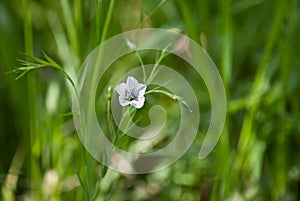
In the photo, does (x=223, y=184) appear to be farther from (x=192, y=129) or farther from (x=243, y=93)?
(x=243, y=93)

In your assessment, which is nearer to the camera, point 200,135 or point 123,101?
point 123,101

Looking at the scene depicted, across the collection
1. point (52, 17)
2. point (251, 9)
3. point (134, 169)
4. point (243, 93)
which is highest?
point (251, 9)

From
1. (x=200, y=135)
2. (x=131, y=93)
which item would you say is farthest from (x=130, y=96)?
(x=200, y=135)

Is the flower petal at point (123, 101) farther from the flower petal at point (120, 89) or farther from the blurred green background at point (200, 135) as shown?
the blurred green background at point (200, 135)

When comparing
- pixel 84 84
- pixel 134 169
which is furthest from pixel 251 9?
pixel 84 84

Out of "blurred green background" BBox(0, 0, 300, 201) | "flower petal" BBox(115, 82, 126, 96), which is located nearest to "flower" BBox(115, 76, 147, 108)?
"flower petal" BBox(115, 82, 126, 96)

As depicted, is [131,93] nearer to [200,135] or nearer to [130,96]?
[130,96]
